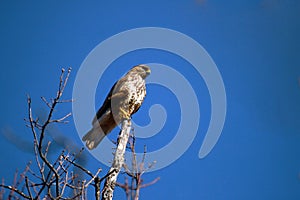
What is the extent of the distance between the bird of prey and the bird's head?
0.07 m

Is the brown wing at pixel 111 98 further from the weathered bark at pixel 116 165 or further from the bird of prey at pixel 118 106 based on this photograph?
the weathered bark at pixel 116 165

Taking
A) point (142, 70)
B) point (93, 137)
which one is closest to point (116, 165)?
point (93, 137)

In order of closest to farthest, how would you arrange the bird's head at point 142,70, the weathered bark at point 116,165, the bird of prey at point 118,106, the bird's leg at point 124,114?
the weathered bark at point 116,165
the bird of prey at point 118,106
the bird's leg at point 124,114
the bird's head at point 142,70

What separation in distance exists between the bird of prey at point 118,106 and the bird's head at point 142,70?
71 mm

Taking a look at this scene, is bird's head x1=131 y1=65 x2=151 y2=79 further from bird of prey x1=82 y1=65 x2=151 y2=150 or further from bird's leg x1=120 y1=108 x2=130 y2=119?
bird's leg x1=120 y1=108 x2=130 y2=119

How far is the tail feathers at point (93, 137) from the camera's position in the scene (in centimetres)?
420

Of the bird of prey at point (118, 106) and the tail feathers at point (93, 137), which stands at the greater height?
the bird of prey at point (118, 106)

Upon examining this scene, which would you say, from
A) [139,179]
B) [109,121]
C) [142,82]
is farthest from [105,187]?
[142,82]

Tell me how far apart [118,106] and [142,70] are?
1.27 meters

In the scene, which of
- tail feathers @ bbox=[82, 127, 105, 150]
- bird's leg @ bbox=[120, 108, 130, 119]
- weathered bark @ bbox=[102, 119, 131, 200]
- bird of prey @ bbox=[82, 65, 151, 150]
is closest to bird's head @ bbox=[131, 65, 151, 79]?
bird of prey @ bbox=[82, 65, 151, 150]

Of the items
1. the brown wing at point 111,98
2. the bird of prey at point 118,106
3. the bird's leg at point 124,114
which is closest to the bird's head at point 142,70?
the bird of prey at point 118,106

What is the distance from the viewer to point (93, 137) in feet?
14.0

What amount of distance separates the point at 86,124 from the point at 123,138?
36.3 inches

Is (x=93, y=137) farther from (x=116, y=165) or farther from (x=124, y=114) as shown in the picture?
(x=116, y=165)
